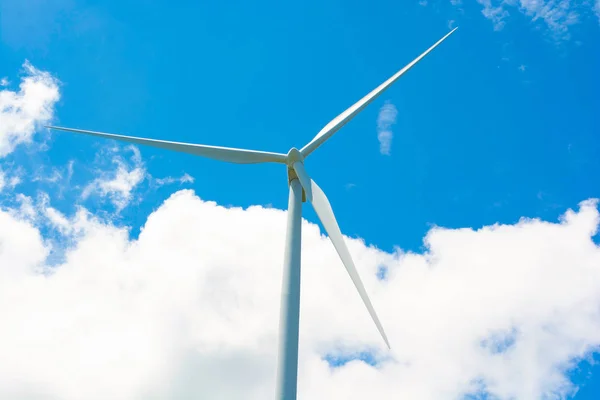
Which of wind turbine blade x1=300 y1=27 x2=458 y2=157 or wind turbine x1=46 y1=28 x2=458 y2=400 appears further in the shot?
wind turbine blade x1=300 y1=27 x2=458 y2=157

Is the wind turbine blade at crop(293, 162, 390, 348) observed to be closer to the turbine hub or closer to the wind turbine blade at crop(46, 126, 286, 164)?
the turbine hub

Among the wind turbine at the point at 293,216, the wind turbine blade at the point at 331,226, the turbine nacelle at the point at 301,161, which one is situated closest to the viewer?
the wind turbine at the point at 293,216

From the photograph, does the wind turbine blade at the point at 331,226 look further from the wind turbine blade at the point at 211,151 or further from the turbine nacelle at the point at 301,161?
the wind turbine blade at the point at 211,151

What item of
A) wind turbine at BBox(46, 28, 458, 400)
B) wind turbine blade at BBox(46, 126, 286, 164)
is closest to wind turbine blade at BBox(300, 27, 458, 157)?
wind turbine at BBox(46, 28, 458, 400)

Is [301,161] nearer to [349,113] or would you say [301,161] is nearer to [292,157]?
[292,157]

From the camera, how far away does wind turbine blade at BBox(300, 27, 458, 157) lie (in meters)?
24.1

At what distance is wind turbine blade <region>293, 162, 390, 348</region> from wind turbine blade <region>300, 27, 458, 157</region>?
1.47m

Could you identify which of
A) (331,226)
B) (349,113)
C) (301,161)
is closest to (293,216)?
(331,226)

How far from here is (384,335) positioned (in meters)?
20.4

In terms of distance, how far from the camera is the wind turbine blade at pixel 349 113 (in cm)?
2408

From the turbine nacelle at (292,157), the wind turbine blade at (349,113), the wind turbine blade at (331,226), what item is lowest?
the wind turbine blade at (331,226)

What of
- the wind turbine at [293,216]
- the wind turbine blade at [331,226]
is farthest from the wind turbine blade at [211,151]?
the wind turbine blade at [331,226]

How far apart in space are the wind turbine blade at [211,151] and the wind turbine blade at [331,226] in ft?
4.82

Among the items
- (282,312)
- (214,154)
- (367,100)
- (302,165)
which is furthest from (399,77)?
(282,312)
